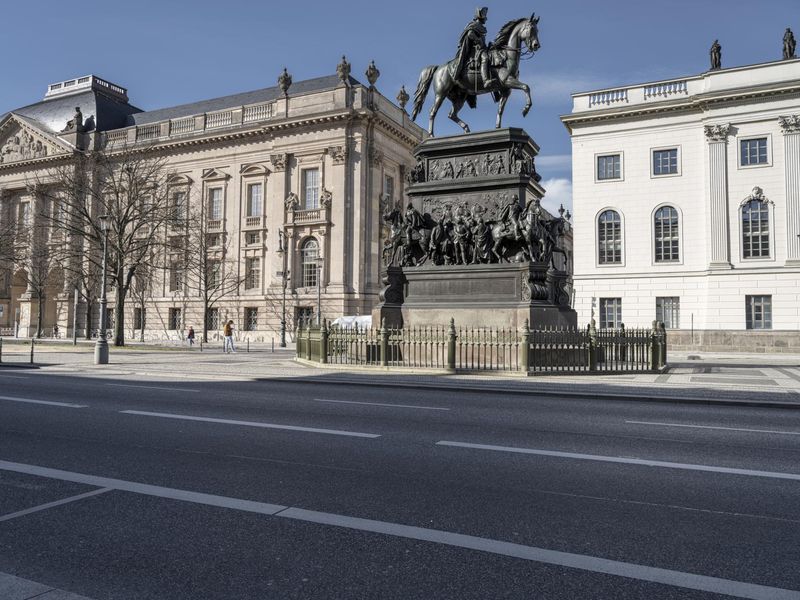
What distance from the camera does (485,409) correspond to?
11.3 meters

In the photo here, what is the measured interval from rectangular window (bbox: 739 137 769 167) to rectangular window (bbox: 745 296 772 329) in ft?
30.4

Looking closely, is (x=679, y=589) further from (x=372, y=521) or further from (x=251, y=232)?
(x=251, y=232)

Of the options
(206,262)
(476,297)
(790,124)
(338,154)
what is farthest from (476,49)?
(206,262)

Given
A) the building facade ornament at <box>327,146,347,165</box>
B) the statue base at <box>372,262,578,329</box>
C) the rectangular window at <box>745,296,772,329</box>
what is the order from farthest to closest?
the building facade ornament at <box>327,146,347,165</box> → the rectangular window at <box>745,296,772,329</box> → the statue base at <box>372,262,578,329</box>

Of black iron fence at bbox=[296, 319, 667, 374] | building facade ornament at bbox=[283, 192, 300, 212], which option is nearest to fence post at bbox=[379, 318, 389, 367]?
black iron fence at bbox=[296, 319, 667, 374]

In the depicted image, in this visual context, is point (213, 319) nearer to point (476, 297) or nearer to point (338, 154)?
point (338, 154)

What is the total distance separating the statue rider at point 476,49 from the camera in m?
21.5

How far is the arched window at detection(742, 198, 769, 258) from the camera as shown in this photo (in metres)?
39.8

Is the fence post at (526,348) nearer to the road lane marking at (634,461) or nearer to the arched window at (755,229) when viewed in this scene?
the road lane marking at (634,461)

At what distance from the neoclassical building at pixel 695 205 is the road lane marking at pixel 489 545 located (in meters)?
40.4

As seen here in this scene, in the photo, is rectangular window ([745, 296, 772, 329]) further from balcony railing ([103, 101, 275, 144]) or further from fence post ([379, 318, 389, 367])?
balcony railing ([103, 101, 275, 144])

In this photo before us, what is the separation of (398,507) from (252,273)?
54387 millimetres

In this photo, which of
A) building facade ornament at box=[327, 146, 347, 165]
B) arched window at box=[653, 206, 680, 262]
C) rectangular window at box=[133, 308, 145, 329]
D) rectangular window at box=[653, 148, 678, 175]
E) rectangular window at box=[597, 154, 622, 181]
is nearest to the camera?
arched window at box=[653, 206, 680, 262]

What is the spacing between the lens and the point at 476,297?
64.4ft
